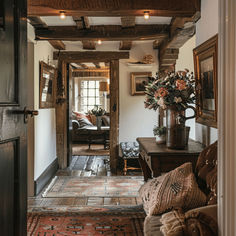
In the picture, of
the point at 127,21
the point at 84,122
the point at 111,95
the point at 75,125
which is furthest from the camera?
the point at 84,122

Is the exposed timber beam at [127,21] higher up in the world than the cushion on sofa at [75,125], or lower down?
higher up

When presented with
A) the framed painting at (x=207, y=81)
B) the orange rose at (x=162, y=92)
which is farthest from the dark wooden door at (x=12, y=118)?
the framed painting at (x=207, y=81)

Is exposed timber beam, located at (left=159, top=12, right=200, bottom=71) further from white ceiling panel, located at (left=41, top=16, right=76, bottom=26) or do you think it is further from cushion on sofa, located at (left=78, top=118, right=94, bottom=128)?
cushion on sofa, located at (left=78, top=118, right=94, bottom=128)

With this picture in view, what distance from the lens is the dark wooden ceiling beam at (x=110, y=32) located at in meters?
4.57

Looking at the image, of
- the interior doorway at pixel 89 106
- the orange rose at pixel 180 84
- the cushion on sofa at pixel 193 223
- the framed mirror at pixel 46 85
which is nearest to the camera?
the cushion on sofa at pixel 193 223

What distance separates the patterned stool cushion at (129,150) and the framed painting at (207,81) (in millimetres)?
2399

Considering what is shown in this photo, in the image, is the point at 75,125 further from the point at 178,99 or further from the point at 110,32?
the point at 178,99

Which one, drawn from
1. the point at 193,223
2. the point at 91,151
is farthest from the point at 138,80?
the point at 193,223

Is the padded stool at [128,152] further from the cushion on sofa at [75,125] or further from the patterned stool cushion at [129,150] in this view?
the cushion on sofa at [75,125]

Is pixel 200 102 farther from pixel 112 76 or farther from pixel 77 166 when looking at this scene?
pixel 77 166

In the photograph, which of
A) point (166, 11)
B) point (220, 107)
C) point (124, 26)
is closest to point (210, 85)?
point (166, 11)

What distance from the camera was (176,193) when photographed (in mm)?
1898

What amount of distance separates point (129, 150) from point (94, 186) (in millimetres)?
1054

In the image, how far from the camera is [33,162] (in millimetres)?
4137
